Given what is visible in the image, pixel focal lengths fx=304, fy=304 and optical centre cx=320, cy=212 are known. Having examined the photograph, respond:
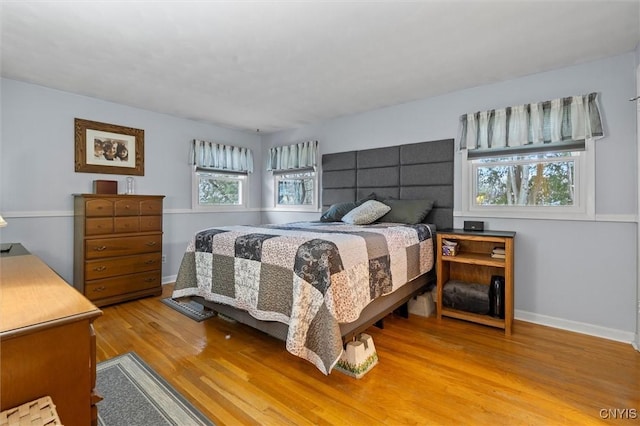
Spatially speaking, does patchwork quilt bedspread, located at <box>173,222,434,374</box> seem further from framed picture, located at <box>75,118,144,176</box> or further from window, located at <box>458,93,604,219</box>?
framed picture, located at <box>75,118,144,176</box>

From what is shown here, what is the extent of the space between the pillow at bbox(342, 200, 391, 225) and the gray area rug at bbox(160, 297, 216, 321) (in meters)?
1.76

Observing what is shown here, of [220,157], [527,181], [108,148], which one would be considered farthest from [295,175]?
[527,181]

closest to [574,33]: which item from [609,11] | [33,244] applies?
[609,11]

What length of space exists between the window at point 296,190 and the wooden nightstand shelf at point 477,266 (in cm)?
214

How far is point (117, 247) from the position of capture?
3.40 meters

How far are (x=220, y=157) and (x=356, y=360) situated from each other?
3752mm

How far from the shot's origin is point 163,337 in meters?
2.56

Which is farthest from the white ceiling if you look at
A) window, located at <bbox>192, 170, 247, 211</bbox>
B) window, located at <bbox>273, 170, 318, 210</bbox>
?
window, located at <bbox>273, 170, 318, 210</bbox>

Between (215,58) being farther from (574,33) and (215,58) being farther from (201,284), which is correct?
(574,33)

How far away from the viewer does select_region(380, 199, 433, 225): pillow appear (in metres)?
3.30

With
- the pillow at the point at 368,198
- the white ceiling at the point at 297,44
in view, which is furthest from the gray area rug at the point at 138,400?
the pillow at the point at 368,198

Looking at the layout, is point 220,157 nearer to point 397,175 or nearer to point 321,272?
point 397,175

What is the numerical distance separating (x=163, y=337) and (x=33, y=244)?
1944 millimetres

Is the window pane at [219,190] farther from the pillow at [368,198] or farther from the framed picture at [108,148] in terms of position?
the pillow at [368,198]
